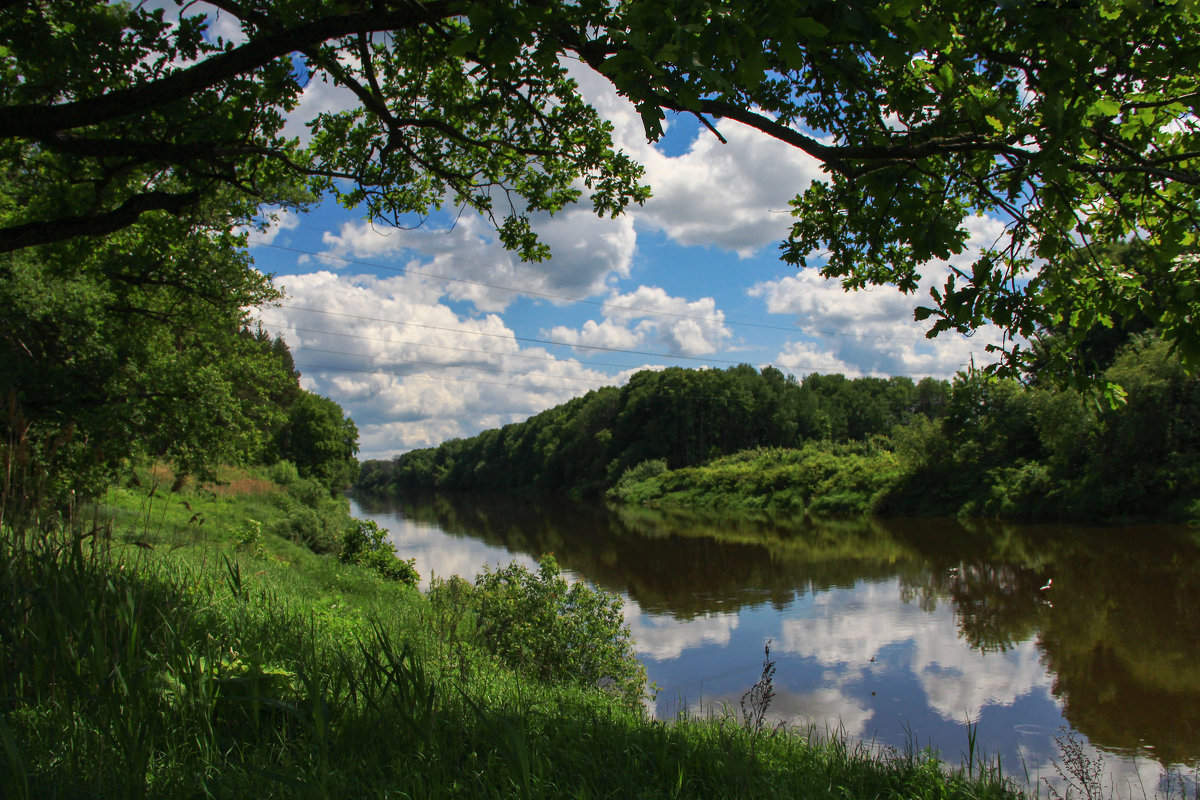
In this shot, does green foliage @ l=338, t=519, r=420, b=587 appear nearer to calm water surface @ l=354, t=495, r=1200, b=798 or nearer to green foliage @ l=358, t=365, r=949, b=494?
calm water surface @ l=354, t=495, r=1200, b=798

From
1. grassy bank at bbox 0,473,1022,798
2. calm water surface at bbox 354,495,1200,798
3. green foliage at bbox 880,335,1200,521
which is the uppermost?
green foliage at bbox 880,335,1200,521

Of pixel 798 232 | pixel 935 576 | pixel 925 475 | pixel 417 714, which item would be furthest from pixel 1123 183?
pixel 925 475

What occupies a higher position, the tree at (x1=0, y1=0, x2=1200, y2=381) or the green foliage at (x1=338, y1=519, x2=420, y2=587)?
the tree at (x1=0, y1=0, x2=1200, y2=381)

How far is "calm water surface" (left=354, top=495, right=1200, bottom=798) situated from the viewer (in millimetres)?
8555

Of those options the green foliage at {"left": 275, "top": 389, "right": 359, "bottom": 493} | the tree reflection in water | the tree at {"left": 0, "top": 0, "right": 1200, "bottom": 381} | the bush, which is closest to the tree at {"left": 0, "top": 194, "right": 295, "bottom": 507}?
the tree at {"left": 0, "top": 0, "right": 1200, "bottom": 381}

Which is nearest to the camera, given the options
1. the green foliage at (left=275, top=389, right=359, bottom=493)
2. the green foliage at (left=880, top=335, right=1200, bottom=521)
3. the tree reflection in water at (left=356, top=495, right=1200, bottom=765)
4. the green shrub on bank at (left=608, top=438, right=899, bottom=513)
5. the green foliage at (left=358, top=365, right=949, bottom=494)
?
the tree reflection in water at (left=356, top=495, right=1200, bottom=765)

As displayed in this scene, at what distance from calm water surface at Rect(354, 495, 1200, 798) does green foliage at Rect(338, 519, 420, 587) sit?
16.8 ft

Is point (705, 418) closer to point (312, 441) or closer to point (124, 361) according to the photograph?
point (312, 441)

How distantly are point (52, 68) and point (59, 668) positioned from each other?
4.79 metres

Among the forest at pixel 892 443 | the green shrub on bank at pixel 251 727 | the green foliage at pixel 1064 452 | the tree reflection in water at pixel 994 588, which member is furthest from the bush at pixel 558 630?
the green foliage at pixel 1064 452

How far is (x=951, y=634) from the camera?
12992mm

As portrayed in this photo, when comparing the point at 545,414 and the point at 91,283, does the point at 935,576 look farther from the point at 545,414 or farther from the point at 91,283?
the point at 545,414

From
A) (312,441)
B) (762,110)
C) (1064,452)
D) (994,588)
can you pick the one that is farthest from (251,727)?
(312,441)

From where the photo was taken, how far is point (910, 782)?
171 inches
